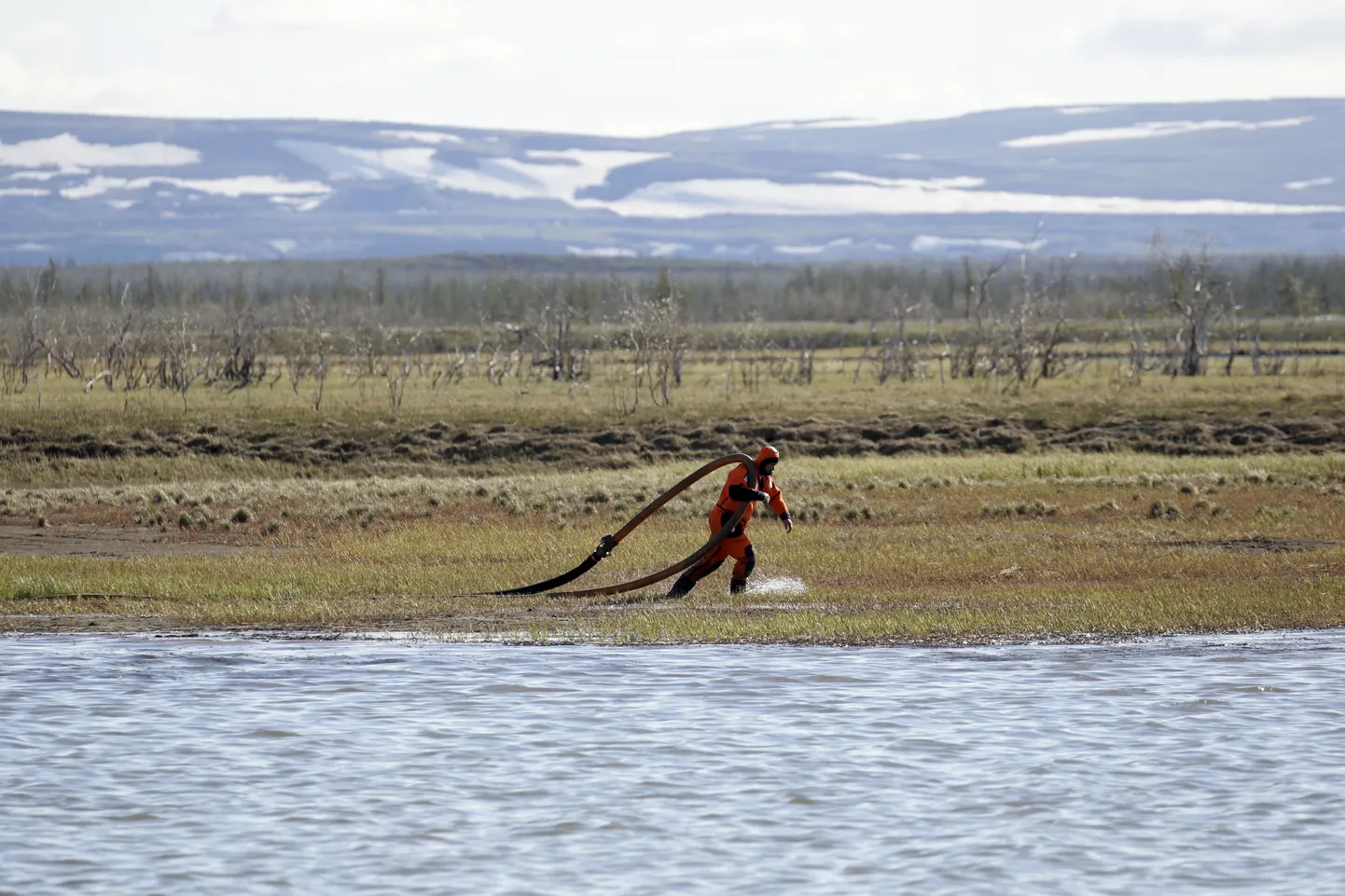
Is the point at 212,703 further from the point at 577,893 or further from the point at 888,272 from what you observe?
the point at 888,272

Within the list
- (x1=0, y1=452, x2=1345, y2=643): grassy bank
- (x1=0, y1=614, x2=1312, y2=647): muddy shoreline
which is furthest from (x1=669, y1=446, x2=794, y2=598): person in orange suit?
(x1=0, y1=614, x2=1312, y2=647): muddy shoreline

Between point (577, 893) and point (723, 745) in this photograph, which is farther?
point (723, 745)

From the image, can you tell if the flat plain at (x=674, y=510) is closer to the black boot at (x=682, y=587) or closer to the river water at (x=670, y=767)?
the black boot at (x=682, y=587)

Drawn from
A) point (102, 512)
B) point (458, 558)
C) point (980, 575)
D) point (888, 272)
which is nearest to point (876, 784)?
point (980, 575)

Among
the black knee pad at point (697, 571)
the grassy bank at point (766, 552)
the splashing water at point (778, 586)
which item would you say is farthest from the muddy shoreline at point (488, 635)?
the splashing water at point (778, 586)

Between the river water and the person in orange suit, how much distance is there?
6.27 feet

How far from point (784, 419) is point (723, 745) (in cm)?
2919

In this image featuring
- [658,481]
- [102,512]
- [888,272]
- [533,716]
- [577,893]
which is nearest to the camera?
[577,893]

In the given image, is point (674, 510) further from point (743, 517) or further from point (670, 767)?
point (670, 767)

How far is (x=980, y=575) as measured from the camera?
68.8 ft

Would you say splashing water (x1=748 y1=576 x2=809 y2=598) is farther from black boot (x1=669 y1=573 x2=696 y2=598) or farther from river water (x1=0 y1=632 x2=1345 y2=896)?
river water (x1=0 y1=632 x2=1345 y2=896)

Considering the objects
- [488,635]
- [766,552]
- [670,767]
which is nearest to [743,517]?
[488,635]

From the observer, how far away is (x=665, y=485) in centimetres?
3134

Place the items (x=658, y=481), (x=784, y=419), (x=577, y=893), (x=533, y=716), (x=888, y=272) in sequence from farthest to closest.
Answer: (x=888, y=272), (x=784, y=419), (x=658, y=481), (x=533, y=716), (x=577, y=893)
